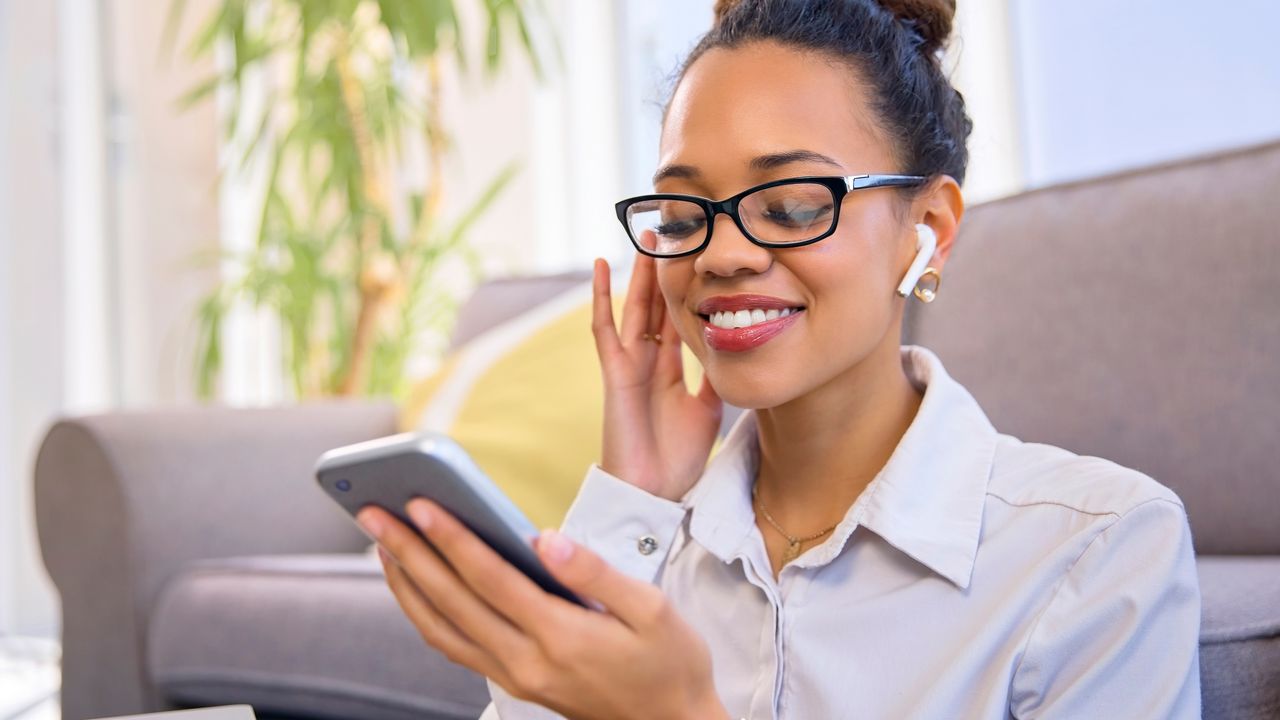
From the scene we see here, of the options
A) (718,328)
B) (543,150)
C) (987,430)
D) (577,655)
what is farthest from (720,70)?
(543,150)

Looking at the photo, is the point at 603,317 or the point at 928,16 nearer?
the point at 928,16

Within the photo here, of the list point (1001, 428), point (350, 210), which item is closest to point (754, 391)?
point (1001, 428)

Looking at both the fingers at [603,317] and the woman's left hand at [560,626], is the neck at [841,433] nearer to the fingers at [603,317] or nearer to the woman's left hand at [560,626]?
the fingers at [603,317]

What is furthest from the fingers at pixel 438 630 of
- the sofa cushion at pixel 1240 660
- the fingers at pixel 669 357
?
the sofa cushion at pixel 1240 660

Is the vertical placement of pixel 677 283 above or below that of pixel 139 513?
above

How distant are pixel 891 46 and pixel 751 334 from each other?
29cm

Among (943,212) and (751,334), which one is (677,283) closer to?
(751,334)

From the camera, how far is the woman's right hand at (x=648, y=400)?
1.15m

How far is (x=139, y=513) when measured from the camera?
74.2 inches

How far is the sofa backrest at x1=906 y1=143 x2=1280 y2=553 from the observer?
4.38 feet

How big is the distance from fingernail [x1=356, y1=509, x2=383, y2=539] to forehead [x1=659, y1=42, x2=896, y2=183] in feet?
1.41

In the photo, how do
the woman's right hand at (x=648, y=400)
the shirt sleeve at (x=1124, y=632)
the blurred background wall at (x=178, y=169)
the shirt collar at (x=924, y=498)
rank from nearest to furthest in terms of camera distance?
1. the shirt sleeve at (x=1124, y=632)
2. the shirt collar at (x=924, y=498)
3. the woman's right hand at (x=648, y=400)
4. the blurred background wall at (x=178, y=169)

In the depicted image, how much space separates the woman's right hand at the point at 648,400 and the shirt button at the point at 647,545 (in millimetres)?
56

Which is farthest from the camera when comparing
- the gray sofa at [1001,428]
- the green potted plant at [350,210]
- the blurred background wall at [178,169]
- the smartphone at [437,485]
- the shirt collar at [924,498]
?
the green potted plant at [350,210]
